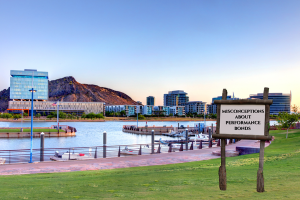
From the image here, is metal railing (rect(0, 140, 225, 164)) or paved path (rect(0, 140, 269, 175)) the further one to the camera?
metal railing (rect(0, 140, 225, 164))

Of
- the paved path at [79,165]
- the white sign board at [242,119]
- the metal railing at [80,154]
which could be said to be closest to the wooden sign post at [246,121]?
the white sign board at [242,119]

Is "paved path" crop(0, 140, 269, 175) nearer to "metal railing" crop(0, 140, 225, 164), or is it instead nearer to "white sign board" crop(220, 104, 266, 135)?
"metal railing" crop(0, 140, 225, 164)

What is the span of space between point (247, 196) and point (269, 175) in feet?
13.1

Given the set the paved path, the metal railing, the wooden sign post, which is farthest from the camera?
the metal railing

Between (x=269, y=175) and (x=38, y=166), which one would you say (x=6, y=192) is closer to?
(x=38, y=166)

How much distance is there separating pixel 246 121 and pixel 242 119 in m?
0.13

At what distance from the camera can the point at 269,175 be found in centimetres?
1102

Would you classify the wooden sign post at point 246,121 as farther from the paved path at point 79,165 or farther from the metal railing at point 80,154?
the metal railing at point 80,154

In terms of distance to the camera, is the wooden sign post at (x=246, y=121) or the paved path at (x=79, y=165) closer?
the wooden sign post at (x=246, y=121)

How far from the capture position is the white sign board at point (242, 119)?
329 inches

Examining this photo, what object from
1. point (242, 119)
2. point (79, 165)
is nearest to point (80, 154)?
point (79, 165)

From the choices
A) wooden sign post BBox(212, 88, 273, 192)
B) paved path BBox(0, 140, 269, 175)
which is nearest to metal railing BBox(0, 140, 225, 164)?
paved path BBox(0, 140, 269, 175)

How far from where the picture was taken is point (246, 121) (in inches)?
334

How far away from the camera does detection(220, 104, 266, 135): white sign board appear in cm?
835
